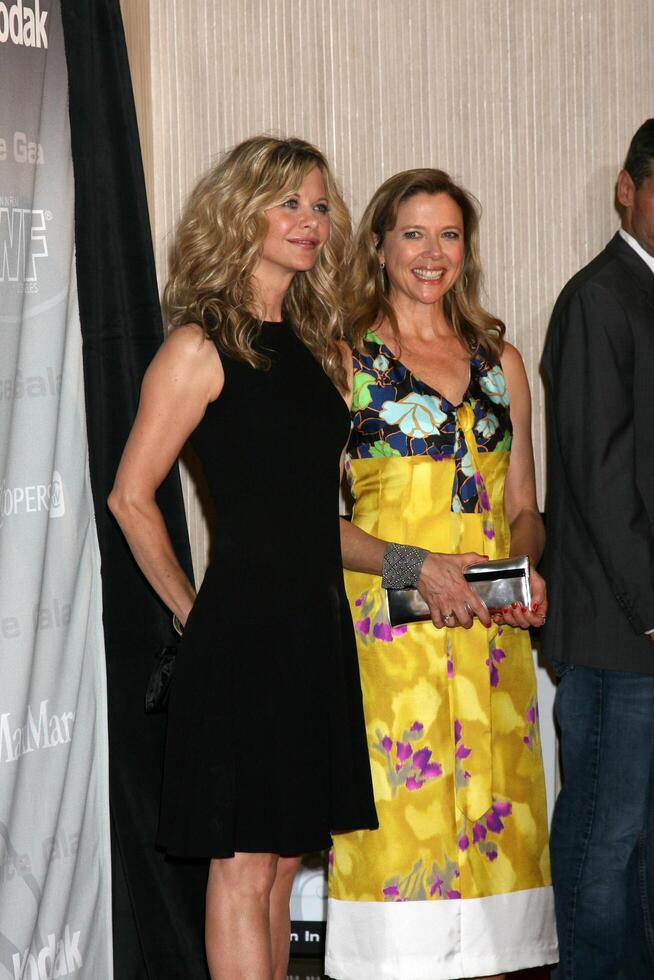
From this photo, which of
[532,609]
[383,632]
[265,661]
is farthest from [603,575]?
[265,661]

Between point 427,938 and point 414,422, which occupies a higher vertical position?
point 414,422

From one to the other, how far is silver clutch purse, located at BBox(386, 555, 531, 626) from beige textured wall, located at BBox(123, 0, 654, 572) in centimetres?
103

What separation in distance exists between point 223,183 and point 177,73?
1010mm

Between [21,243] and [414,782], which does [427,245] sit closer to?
[21,243]

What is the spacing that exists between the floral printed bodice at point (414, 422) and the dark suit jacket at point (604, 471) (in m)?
0.17

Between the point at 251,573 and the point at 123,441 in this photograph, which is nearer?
the point at 251,573

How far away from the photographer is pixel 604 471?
2.47 metres

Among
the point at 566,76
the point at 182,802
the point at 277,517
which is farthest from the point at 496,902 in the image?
the point at 566,76

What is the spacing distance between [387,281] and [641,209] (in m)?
0.56

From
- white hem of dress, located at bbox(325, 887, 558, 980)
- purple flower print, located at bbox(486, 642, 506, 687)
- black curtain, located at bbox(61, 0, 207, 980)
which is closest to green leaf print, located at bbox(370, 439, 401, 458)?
purple flower print, located at bbox(486, 642, 506, 687)

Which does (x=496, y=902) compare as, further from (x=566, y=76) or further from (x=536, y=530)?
(x=566, y=76)

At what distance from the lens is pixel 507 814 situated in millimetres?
2527

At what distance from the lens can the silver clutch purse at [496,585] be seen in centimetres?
237

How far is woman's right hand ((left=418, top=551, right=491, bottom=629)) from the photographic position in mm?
2402
